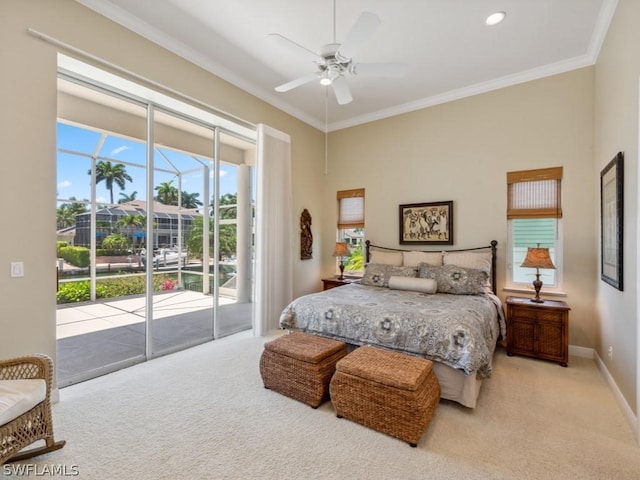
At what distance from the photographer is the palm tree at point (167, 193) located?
12.3 feet

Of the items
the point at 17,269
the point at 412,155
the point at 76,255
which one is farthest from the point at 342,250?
the point at 17,269

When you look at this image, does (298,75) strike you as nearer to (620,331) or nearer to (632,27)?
(632,27)

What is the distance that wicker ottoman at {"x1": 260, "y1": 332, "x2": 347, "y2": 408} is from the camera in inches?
98.9

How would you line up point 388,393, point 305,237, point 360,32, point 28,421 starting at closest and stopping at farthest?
point 28,421 < point 388,393 < point 360,32 < point 305,237

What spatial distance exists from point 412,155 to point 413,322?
3.01 metres

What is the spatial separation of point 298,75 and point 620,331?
14.0 feet

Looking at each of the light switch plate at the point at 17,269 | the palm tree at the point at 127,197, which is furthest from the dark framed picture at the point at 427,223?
the light switch plate at the point at 17,269

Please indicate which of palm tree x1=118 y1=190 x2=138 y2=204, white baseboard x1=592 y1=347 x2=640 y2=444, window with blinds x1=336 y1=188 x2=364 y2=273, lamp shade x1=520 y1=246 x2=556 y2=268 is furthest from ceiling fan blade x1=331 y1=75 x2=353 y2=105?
white baseboard x1=592 y1=347 x2=640 y2=444

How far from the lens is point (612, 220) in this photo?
9.00 ft

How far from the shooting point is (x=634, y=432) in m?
2.14

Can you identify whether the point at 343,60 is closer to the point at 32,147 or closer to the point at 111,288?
the point at 32,147

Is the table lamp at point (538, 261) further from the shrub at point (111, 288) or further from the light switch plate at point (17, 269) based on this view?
the light switch plate at point (17, 269)

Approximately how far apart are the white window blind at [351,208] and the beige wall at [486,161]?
124 mm

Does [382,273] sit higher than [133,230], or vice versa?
[133,230]
